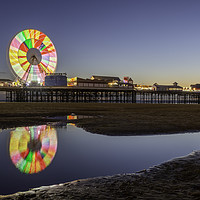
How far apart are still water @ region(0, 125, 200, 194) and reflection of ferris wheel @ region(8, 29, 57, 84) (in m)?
51.3

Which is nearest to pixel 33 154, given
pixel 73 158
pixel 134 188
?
pixel 73 158

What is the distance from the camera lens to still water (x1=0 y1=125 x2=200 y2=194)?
9.65ft

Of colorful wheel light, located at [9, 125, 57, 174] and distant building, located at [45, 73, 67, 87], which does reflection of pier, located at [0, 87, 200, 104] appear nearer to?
distant building, located at [45, 73, 67, 87]

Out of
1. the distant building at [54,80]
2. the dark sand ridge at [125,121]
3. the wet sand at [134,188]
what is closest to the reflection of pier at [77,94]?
the distant building at [54,80]

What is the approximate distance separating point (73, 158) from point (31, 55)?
54.6m

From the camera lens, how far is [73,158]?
156 inches

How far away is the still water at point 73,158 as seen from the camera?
2.94 m

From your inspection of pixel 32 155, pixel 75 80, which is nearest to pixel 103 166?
pixel 32 155

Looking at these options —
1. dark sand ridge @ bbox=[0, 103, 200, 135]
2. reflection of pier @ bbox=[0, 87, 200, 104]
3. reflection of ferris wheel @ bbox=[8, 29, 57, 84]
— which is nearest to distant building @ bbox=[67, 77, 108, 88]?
reflection of pier @ bbox=[0, 87, 200, 104]

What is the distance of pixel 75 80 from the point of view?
87562 millimetres

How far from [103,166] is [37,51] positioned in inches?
2181

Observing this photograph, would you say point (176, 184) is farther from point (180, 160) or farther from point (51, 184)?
point (51, 184)

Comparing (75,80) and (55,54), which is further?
(75,80)

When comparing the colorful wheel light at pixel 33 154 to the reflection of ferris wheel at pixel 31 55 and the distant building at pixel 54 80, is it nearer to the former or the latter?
the reflection of ferris wheel at pixel 31 55
